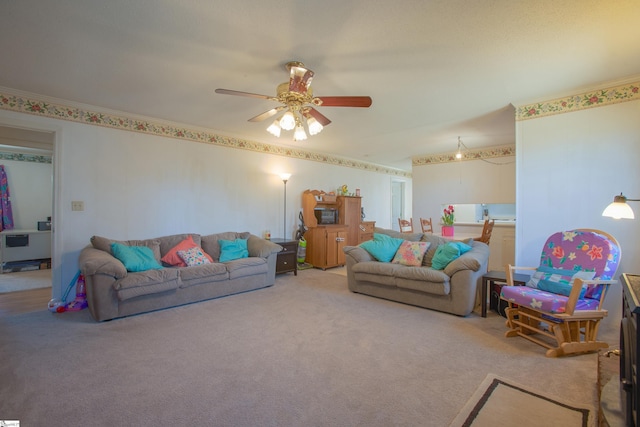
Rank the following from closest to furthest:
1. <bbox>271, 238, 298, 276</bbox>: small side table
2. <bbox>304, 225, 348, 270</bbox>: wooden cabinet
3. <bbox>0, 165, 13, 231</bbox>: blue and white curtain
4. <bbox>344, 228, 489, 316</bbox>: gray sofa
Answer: <bbox>344, 228, 489, 316</bbox>: gray sofa < <bbox>271, 238, 298, 276</bbox>: small side table < <bbox>304, 225, 348, 270</bbox>: wooden cabinet < <bbox>0, 165, 13, 231</bbox>: blue and white curtain

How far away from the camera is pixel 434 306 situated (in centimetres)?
347

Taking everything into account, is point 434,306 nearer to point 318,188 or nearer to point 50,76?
point 318,188

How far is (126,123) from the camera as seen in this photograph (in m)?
4.04

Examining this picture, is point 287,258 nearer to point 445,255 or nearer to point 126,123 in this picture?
point 445,255

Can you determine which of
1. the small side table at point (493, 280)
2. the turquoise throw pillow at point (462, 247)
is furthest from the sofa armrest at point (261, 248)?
the small side table at point (493, 280)

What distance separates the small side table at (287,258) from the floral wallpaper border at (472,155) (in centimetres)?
367

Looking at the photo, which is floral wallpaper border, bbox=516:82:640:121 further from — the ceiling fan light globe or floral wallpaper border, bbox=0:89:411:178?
floral wallpaper border, bbox=0:89:411:178

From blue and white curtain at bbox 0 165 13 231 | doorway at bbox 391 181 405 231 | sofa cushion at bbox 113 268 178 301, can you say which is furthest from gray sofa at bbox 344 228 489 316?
blue and white curtain at bbox 0 165 13 231

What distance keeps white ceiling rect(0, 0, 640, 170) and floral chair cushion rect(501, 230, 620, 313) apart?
62.5 inches

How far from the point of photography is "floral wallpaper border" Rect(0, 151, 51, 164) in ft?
20.0

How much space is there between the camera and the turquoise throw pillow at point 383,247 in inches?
166

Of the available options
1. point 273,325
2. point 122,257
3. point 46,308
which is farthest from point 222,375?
point 46,308

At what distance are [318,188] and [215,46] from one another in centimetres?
429

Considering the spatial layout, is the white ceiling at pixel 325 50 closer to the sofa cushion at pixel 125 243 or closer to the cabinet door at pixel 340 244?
the sofa cushion at pixel 125 243
